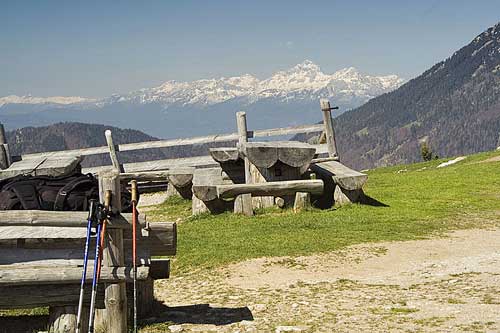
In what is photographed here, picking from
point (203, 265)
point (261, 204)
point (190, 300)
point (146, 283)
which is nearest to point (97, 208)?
point (146, 283)

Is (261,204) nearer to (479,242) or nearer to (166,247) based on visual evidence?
(479,242)

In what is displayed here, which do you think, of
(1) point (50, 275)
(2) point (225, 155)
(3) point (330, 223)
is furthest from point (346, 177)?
(1) point (50, 275)

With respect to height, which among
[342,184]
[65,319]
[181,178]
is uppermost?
[181,178]

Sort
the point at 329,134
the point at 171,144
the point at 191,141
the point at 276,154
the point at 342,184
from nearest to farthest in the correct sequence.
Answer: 1. the point at 276,154
2. the point at 342,184
3. the point at 329,134
4. the point at 191,141
5. the point at 171,144

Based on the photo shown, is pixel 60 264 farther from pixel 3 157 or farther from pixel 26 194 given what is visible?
pixel 3 157

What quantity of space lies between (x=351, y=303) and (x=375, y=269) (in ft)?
7.57

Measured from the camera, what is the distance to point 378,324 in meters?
7.01

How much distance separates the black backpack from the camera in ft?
22.3

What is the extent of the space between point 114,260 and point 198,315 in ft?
5.58

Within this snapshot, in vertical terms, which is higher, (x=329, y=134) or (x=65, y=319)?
(x=329, y=134)

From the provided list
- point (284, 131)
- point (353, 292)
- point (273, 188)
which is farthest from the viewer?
Answer: point (284, 131)

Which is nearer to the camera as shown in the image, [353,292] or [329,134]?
[353,292]

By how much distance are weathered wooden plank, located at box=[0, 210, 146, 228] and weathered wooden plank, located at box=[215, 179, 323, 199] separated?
8478mm

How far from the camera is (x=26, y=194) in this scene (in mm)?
7016
